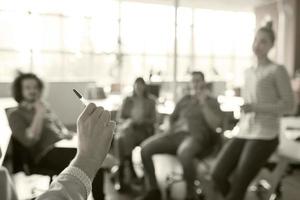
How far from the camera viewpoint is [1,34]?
307 inches

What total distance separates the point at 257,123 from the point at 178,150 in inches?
36.6

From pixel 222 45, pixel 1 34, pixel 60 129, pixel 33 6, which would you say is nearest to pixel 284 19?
pixel 222 45

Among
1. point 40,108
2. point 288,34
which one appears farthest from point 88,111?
point 288,34

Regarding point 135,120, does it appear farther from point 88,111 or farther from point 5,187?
point 88,111

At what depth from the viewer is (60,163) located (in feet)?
7.83

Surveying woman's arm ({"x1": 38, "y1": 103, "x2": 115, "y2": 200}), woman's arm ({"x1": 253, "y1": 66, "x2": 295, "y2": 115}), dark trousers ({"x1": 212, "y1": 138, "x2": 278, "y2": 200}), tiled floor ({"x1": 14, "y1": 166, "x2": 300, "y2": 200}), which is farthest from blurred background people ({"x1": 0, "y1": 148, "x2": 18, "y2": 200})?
tiled floor ({"x1": 14, "y1": 166, "x2": 300, "y2": 200})

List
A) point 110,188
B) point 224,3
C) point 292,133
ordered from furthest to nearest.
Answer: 1. point 224,3
2. point 110,188
3. point 292,133

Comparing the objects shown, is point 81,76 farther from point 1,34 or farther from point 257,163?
point 257,163

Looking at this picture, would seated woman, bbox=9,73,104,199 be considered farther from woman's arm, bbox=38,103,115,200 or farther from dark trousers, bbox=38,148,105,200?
woman's arm, bbox=38,103,115,200

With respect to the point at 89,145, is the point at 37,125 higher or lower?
lower

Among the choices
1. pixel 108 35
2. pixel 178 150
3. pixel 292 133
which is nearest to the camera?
pixel 292 133

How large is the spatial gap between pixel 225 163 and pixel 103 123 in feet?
5.84

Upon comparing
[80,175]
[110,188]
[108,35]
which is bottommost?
[110,188]

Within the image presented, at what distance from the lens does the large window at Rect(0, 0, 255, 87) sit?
7.15 m
